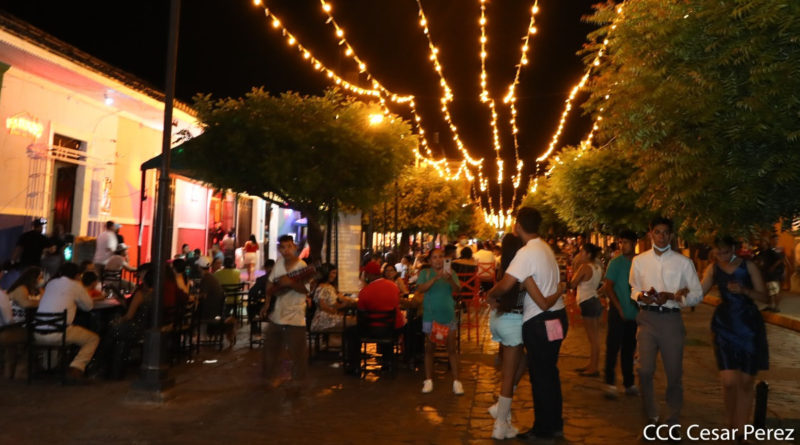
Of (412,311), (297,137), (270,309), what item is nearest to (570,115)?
(297,137)

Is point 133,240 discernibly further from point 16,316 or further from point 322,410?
point 322,410

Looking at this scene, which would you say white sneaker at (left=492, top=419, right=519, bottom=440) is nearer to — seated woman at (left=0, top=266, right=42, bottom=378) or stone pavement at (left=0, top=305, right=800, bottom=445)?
stone pavement at (left=0, top=305, right=800, bottom=445)

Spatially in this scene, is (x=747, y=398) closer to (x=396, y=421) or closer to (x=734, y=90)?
(x=734, y=90)

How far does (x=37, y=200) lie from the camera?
14.7 m

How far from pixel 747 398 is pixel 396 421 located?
311 cm

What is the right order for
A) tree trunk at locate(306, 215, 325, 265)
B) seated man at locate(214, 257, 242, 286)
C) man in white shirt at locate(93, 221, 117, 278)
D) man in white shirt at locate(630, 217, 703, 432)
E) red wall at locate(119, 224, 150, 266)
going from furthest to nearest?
1. red wall at locate(119, 224, 150, 266)
2. man in white shirt at locate(93, 221, 117, 278)
3. tree trunk at locate(306, 215, 325, 265)
4. seated man at locate(214, 257, 242, 286)
5. man in white shirt at locate(630, 217, 703, 432)

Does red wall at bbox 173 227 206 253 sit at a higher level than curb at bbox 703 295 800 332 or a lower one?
higher

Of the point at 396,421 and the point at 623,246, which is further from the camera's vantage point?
the point at 623,246

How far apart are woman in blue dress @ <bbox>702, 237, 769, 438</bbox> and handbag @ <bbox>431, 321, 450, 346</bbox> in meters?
2.89

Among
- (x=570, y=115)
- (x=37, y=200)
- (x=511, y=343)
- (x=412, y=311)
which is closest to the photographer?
(x=511, y=343)

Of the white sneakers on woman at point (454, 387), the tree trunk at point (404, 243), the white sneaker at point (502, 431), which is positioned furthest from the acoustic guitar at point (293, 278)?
the tree trunk at point (404, 243)

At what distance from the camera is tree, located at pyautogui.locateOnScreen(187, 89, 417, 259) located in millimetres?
12547

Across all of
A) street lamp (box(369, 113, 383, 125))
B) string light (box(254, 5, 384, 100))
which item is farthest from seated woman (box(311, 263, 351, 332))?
string light (box(254, 5, 384, 100))

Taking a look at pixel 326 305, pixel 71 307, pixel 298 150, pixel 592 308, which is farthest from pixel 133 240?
pixel 592 308
